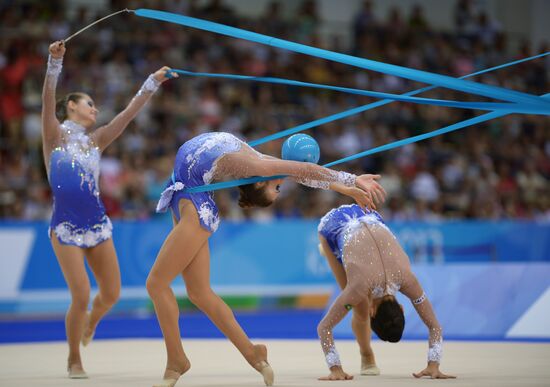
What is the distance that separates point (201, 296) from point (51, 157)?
4.85 feet

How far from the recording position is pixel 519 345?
270 inches

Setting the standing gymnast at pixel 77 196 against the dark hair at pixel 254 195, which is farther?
the standing gymnast at pixel 77 196

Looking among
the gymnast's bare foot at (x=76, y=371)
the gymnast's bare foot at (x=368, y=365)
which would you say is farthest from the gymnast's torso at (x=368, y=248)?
the gymnast's bare foot at (x=76, y=371)

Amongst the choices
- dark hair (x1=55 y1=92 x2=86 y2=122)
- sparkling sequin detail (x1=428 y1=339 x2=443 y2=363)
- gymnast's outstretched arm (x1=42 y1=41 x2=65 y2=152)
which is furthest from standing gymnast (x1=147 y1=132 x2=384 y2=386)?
dark hair (x1=55 y1=92 x2=86 y2=122)

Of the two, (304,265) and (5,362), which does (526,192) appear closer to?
(304,265)

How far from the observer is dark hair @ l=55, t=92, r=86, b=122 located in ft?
18.7

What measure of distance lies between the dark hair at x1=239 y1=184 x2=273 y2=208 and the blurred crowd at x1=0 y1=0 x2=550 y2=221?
6.29 meters

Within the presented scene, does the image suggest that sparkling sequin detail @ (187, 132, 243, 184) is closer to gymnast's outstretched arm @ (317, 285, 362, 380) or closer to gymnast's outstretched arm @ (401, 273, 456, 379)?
gymnast's outstretched arm @ (317, 285, 362, 380)

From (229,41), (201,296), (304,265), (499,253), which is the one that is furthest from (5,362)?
(229,41)

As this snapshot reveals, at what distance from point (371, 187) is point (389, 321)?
0.96 m

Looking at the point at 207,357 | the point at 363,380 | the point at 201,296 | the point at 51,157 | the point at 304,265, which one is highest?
the point at 51,157

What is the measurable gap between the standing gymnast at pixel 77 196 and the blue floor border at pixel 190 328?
267cm

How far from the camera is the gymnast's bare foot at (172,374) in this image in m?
4.54

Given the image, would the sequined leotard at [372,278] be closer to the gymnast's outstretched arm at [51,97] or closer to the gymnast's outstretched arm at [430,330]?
the gymnast's outstretched arm at [430,330]
